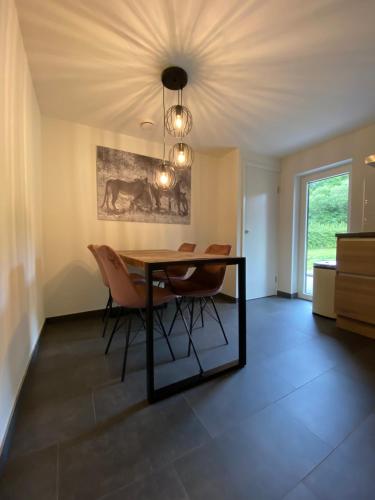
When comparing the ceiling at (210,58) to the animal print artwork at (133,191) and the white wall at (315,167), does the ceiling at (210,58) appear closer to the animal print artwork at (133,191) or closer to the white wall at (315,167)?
the white wall at (315,167)

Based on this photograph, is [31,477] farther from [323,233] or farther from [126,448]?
[323,233]

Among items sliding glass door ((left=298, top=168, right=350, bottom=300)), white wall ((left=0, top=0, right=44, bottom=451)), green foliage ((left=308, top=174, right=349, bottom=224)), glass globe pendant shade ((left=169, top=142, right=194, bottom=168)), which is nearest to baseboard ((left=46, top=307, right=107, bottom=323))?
white wall ((left=0, top=0, right=44, bottom=451))

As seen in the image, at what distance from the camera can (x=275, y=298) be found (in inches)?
134

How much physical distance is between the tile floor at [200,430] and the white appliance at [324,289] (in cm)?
74

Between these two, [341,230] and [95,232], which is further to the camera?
[341,230]

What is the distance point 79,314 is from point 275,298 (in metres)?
2.88

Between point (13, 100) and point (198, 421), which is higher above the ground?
point (13, 100)

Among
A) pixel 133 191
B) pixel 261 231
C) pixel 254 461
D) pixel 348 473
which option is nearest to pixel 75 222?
pixel 133 191

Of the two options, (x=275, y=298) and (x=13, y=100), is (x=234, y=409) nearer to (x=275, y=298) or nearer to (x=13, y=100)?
(x=13, y=100)

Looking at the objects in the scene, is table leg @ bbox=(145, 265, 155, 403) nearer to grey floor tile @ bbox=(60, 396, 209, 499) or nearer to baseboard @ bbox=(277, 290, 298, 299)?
grey floor tile @ bbox=(60, 396, 209, 499)

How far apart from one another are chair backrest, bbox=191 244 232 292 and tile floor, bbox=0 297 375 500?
22.9 inches

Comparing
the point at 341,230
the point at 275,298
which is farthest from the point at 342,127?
the point at 275,298

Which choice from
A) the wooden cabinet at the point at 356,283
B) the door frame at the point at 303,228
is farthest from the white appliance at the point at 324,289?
the door frame at the point at 303,228

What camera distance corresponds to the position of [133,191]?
2.77m
